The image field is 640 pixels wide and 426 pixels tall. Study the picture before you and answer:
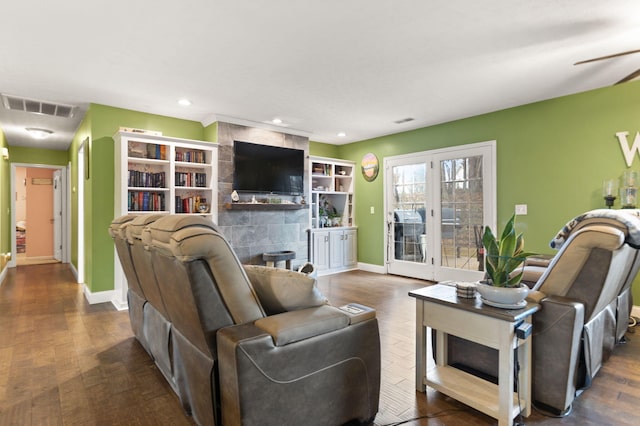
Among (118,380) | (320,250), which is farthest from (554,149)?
(118,380)

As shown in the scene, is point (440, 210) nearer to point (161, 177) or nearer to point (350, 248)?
point (350, 248)

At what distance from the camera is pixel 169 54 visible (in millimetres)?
2846

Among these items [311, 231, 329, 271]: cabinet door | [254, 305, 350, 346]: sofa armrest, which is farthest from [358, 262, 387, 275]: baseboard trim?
[254, 305, 350, 346]: sofa armrest

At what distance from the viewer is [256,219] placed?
5113 mm

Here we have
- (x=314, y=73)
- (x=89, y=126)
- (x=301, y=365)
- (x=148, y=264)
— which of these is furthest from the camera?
(x=89, y=126)

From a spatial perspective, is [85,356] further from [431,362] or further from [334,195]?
[334,195]

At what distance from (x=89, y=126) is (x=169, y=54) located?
7.16ft

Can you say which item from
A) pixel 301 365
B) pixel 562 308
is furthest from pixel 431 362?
pixel 301 365

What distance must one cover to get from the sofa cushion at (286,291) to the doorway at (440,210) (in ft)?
12.4

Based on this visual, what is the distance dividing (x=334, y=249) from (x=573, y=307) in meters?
4.57

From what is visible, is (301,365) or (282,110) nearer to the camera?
(301,365)

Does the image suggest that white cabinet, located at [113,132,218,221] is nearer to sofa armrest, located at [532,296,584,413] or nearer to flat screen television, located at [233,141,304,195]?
flat screen television, located at [233,141,304,195]

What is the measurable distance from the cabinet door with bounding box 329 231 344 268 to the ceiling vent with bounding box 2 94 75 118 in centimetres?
431

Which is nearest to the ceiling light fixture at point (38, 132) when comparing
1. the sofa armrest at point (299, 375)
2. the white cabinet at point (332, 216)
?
the white cabinet at point (332, 216)
